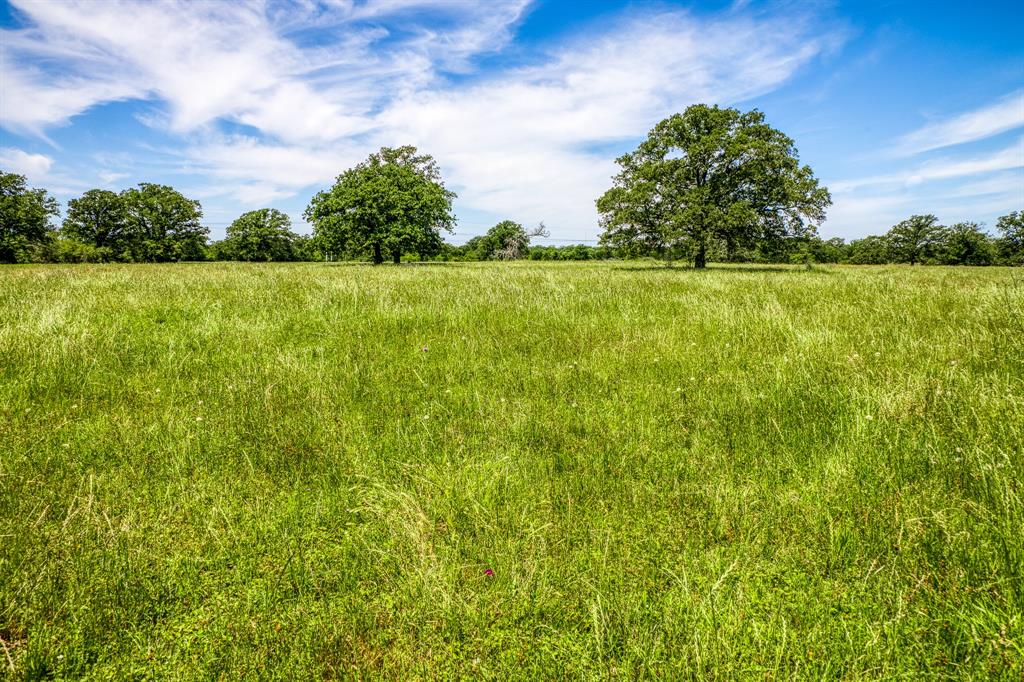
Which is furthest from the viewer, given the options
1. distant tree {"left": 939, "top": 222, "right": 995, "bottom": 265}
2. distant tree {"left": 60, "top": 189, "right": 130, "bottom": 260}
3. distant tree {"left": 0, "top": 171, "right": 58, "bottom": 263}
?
distant tree {"left": 939, "top": 222, "right": 995, "bottom": 265}

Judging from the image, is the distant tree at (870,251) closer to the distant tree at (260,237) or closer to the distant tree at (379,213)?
the distant tree at (379,213)

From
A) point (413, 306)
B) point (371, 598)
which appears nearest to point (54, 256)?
point (413, 306)

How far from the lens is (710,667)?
1.60 meters

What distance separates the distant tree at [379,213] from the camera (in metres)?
37.7

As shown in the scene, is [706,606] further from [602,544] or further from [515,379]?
[515,379]

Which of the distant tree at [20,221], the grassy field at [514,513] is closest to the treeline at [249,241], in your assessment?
the distant tree at [20,221]

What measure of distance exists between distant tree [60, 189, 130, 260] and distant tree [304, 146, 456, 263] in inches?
2456

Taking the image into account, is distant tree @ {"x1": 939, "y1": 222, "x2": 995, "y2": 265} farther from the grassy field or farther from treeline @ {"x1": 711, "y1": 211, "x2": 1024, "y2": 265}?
the grassy field

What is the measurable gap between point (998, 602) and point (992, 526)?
54cm

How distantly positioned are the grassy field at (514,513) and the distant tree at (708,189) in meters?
28.0

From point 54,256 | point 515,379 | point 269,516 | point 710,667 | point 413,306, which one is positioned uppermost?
point 54,256

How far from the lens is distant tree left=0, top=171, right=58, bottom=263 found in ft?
191

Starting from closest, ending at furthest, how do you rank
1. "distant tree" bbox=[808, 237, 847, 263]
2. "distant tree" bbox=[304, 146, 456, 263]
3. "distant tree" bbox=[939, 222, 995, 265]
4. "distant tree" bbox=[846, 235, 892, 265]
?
"distant tree" bbox=[304, 146, 456, 263] → "distant tree" bbox=[939, 222, 995, 265] → "distant tree" bbox=[846, 235, 892, 265] → "distant tree" bbox=[808, 237, 847, 263]

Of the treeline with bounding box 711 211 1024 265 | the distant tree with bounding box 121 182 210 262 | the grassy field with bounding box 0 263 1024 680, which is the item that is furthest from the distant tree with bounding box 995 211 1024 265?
the distant tree with bounding box 121 182 210 262
